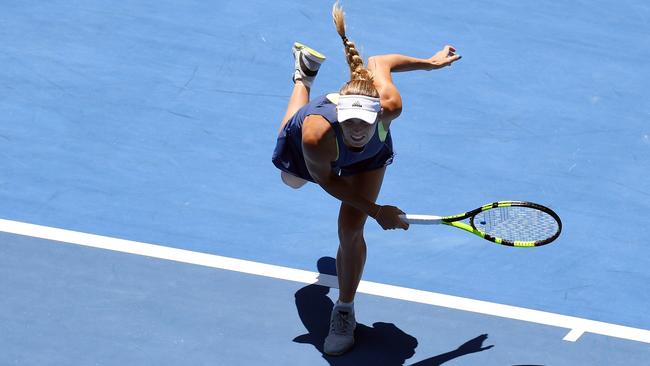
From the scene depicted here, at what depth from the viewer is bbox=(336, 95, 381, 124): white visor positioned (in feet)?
18.4

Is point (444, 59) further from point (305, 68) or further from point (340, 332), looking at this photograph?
point (340, 332)

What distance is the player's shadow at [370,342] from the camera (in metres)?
6.37

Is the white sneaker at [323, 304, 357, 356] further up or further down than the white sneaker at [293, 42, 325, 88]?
further down

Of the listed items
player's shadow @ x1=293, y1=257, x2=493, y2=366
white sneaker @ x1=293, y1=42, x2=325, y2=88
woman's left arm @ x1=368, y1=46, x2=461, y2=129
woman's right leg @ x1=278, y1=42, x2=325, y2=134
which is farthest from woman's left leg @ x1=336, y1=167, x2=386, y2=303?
white sneaker @ x1=293, y1=42, x2=325, y2=88

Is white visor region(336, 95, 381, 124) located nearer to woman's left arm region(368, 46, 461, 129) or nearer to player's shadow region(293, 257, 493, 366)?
woman's left arm region(368, 46, 461, 129)

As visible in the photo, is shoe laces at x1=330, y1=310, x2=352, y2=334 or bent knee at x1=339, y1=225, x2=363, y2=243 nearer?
bent knee at x1=339, y1=225, x2=363, y2=243

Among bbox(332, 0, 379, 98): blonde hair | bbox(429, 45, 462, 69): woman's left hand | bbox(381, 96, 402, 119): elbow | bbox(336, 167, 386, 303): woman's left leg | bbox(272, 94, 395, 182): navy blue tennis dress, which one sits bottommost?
bbox(336, 167, 386, 303): woman's left leg

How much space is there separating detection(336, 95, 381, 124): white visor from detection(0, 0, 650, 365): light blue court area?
1.45 meters

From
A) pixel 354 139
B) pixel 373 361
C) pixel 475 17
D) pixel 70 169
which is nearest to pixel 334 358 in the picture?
pixel 373 361

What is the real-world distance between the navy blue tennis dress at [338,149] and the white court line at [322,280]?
2.70 feet

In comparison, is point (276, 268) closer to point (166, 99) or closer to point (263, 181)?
point (263, 181)

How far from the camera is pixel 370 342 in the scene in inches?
256

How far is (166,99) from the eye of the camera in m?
8.55

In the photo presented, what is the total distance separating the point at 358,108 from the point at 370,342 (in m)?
1.51
